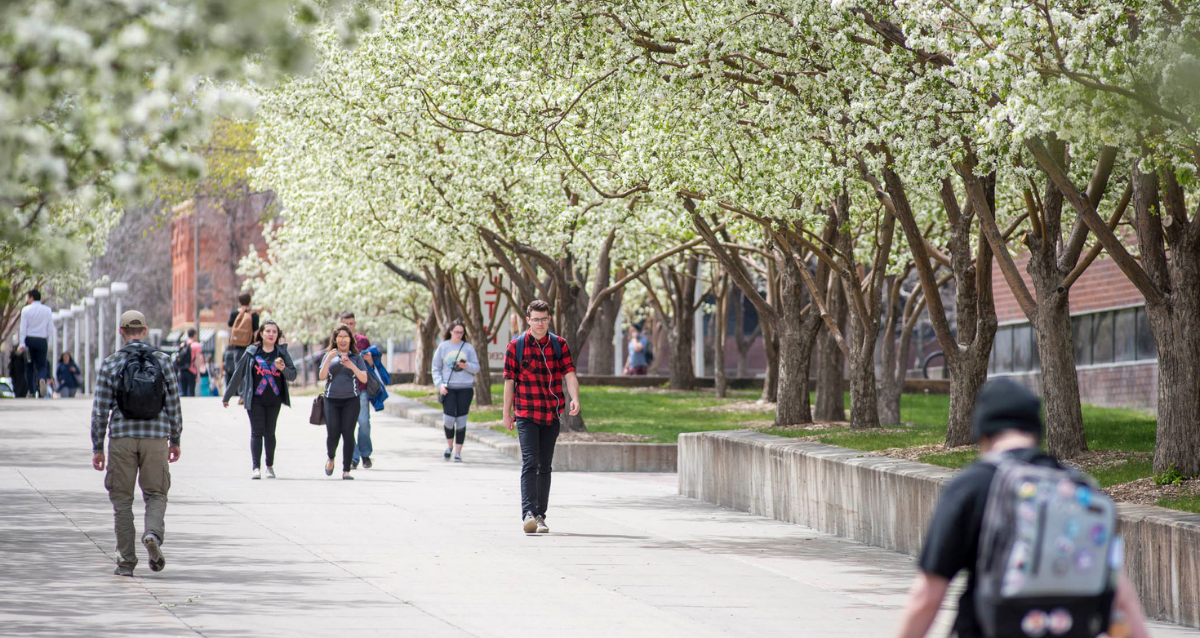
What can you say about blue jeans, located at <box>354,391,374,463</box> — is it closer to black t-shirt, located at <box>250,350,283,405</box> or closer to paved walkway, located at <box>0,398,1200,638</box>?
paved walkway, located at <box>0,398,1200,638</box>

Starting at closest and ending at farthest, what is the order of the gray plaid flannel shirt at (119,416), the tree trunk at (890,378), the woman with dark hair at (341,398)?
the gray plaid flannel shirt at (119,416) → the woman with dark hair at (341,398) → the tree trunk at (890,378)

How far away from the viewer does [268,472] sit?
15969 mm

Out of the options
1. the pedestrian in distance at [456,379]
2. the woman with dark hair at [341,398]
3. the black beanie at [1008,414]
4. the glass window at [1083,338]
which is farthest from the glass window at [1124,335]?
the black beanie at [1008,414]

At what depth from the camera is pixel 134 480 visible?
927 centimetres

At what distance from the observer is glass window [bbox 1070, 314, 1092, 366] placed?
29422mm

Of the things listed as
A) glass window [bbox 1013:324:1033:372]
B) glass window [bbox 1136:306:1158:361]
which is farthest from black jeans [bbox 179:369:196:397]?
glass window [bbox 1136:306:1158:361]

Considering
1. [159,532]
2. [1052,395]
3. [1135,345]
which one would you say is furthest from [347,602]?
[1135,345]

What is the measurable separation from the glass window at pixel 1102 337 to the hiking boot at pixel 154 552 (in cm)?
2249

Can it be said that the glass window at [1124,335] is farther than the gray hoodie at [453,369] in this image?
Yes

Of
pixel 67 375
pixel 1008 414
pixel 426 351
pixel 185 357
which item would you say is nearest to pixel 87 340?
pixel 67 375

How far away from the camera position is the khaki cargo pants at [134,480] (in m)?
9.22

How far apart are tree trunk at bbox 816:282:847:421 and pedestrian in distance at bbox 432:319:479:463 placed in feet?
16.7

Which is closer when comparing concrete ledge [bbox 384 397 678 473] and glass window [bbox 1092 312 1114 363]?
concrete ledge [bbox 384 397 678 473]

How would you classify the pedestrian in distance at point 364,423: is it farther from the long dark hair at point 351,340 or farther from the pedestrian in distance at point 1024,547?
the pedestrian in distance at point 1024,547
